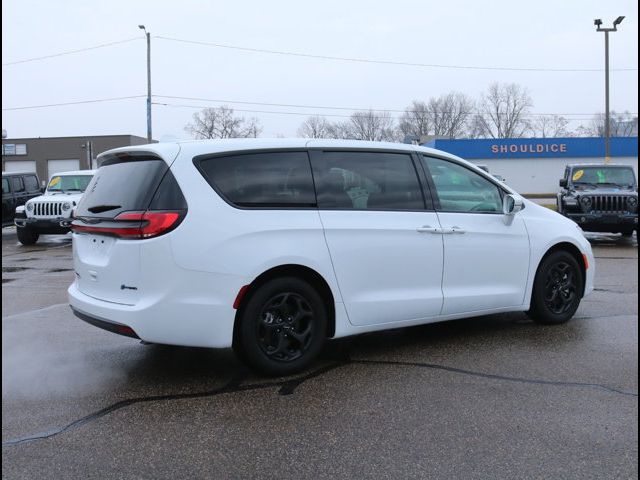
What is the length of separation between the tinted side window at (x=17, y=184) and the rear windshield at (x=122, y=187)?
15.3 meters

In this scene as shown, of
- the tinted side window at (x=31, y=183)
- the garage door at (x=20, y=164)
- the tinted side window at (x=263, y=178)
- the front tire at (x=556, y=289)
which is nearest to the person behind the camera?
the tinted side window at (x=263, y=178)

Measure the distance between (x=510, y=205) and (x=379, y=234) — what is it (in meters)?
1.43

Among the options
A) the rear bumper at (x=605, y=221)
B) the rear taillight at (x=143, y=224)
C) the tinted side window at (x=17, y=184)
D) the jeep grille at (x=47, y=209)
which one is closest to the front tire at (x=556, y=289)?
the rear taillight at (x=143, y=224)

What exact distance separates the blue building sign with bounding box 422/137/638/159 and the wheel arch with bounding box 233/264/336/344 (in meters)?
51.4

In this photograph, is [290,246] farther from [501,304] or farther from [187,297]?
[501,304]

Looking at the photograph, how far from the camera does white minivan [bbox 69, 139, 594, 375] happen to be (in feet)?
13.7

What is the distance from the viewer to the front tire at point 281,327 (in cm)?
434

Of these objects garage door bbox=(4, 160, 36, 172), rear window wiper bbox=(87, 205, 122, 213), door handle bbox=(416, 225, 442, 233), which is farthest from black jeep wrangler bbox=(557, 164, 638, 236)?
garage door bbox=(4, 160, 36, 172)

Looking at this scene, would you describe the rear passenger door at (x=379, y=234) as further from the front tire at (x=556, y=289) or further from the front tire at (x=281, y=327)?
the front tire at (x=556, y=289)

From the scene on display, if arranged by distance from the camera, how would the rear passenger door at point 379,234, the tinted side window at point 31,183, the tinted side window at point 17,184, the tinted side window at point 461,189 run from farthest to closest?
the tinted side window at point 31,183 → the tinted side window at point 17,184 → the tinted side window at point 461,189 → the rear passenger door at point 379,234

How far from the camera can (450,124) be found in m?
84.4

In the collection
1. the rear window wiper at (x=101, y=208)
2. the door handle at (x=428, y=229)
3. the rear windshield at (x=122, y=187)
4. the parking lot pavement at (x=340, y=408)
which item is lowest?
the parking lot pavement at (x=340, y=408)

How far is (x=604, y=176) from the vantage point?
1571 centimetres

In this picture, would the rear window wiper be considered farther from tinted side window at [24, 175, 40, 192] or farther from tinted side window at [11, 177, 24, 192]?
tinted side window at [24, 175, 40, 192]
